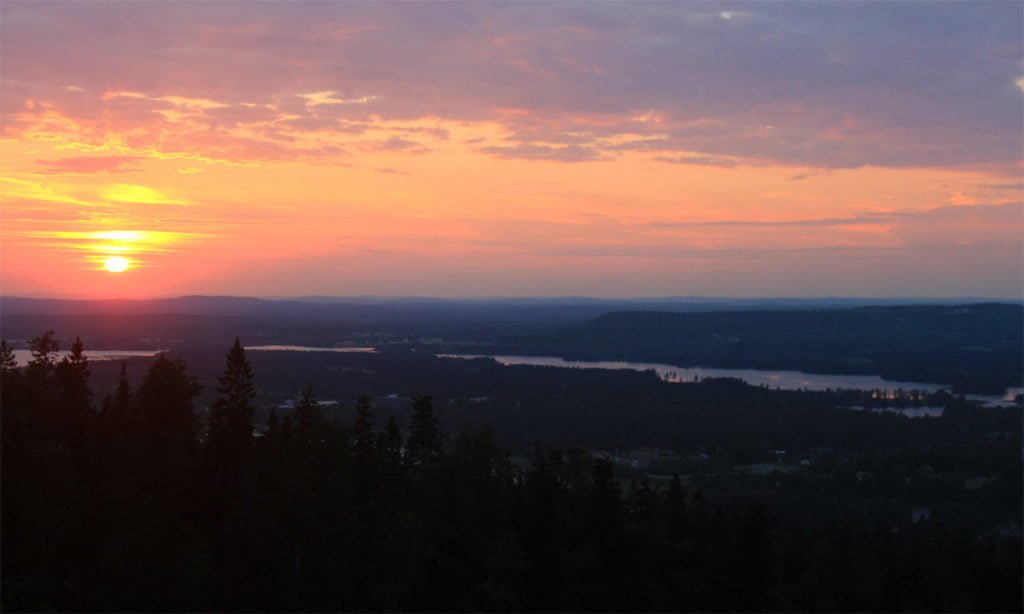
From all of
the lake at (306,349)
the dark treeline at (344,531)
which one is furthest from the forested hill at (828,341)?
the dark treeline at (344,531)

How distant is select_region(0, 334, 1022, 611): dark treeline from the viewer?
22.2 m

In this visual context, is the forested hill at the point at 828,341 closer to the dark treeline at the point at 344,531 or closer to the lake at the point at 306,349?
the lake at the point at 306,349

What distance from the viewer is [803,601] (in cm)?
2675

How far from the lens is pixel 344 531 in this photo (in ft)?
85.3

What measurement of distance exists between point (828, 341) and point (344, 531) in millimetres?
151454

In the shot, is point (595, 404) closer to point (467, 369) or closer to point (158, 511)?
point (467, 369)

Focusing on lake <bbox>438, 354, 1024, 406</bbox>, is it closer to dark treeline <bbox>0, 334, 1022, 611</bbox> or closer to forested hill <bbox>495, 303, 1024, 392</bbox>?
forested hill <bbox>495, 303, 1024, 392</bbox>

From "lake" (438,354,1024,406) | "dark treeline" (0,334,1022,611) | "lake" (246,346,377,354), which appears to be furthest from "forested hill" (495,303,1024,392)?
"dark treeline" (0,334,1022,611)

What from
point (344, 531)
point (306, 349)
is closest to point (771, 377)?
point (306, 349)

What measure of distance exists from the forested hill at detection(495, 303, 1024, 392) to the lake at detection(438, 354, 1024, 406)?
3462 mm

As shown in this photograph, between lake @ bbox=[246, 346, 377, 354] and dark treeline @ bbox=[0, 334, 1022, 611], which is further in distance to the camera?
lake @ bbox=[246, 346, 377, 354]

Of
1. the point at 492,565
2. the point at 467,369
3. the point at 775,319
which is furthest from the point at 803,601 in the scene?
the point at 775,319

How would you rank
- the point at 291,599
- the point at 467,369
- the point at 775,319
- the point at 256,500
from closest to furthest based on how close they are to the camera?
the point at 291,599 < the point at 256,500 < the point at 467,369 < the point at 775,319

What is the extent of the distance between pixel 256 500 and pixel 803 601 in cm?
1486
